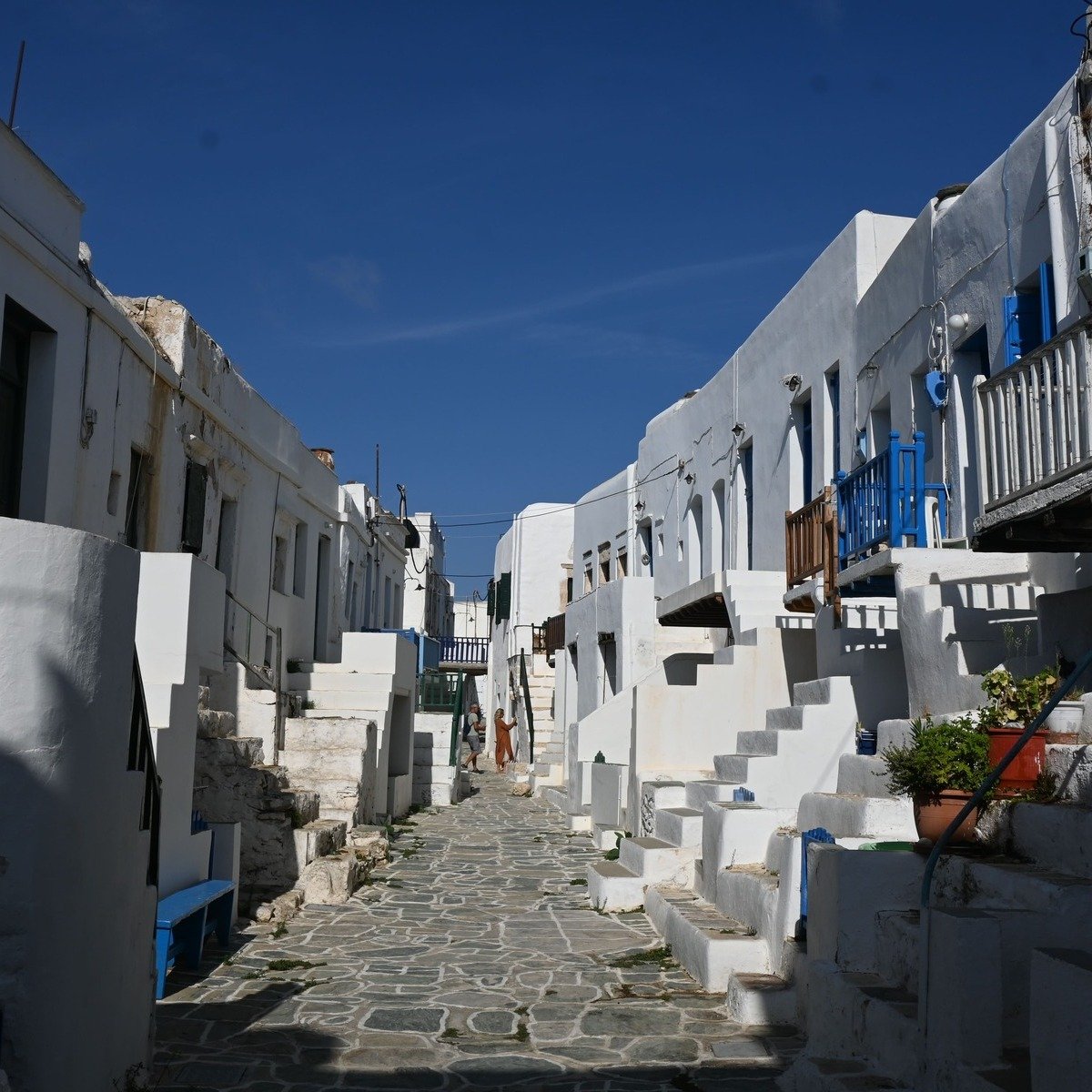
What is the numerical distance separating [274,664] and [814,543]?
28.1 ft

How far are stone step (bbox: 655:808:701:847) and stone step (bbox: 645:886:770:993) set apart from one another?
104 centimetres

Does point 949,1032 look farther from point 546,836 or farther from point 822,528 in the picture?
point 546,836

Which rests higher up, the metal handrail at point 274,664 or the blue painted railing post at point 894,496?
the blue painted railing post at point 894,496

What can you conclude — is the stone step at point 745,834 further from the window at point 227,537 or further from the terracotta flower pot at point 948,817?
the window at point 227,537

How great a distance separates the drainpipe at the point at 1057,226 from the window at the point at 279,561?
1230cm

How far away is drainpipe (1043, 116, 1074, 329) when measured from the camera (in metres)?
8.99

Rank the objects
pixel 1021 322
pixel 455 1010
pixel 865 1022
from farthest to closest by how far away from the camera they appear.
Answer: pixel 1021 322
pixel 455 1010
pixel 865 1022

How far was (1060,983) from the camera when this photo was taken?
3.63m

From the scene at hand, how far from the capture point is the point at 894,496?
10422 mm

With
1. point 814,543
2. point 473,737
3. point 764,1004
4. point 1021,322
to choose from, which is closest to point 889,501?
point 814,543

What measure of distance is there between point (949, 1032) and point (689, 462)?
55.0 feet

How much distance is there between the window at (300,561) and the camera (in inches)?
774

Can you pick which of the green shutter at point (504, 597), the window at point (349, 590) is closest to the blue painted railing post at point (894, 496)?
the window at point (349, 590)

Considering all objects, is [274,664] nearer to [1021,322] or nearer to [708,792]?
[708,792]
